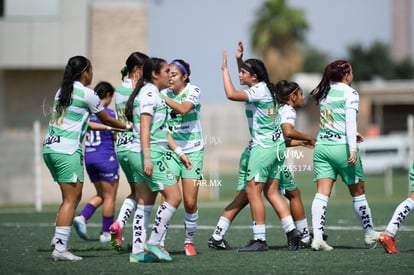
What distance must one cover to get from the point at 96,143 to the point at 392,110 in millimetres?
47953

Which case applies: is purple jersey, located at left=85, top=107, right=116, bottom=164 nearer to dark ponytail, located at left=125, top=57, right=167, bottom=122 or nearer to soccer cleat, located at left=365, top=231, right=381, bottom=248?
dark ponytail, located at left=125, top=57, right=167, bottom=122

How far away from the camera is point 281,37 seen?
68.9 meters

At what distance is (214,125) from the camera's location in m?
45.8

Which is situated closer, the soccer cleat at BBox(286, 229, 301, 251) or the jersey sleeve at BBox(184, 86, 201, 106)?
the jersey sleeve at BBox(184, 86, 201, 106)

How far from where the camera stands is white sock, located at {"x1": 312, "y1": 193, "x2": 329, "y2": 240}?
1036 centimetres

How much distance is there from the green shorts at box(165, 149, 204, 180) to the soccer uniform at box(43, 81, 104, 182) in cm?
109

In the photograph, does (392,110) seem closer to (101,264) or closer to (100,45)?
(100,45)

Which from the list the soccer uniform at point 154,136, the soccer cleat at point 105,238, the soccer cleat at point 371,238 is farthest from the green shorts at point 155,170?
the soccer cleat at point 105,238

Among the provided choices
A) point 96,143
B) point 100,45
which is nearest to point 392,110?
point 100,45

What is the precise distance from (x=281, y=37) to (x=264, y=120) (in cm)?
5918

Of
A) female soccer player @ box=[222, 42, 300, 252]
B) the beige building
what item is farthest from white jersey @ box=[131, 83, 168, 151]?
the beige building

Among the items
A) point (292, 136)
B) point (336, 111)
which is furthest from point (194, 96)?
point (336, 111)

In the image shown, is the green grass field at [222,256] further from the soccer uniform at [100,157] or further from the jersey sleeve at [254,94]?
the jersey sleeve at [254,94]

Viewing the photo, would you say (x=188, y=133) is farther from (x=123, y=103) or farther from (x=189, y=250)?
(x=189, y=250)
